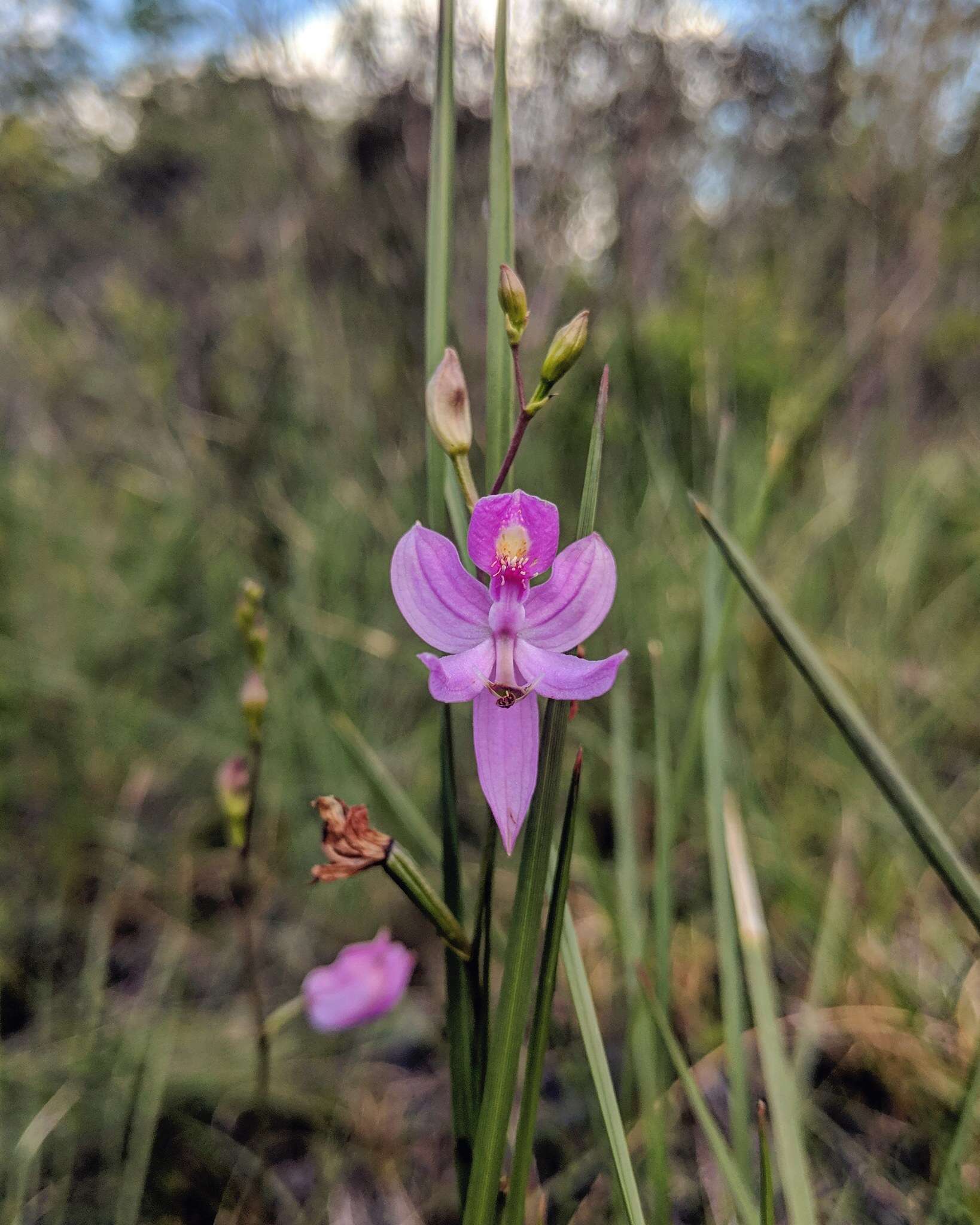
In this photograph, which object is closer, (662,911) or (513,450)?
(513,450)

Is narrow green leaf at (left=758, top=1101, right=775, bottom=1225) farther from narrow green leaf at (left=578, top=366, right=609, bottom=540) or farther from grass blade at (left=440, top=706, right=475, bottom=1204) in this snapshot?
narrow green leaf at (left=578, top=366, right=609, bottom=540)

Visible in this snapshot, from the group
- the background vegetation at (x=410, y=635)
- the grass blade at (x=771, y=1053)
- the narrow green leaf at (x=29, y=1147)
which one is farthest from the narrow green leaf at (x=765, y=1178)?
the narrow green leaf at (x=29, y=1147)

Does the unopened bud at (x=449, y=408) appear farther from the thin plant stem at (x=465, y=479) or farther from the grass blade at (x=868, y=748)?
the grass blade at (x=868, y=748)

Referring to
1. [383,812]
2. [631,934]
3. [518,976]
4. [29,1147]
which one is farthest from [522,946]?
[29,1147]

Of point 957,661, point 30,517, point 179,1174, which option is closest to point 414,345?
point 30,517

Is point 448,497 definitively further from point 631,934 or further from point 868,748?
point 631,934
